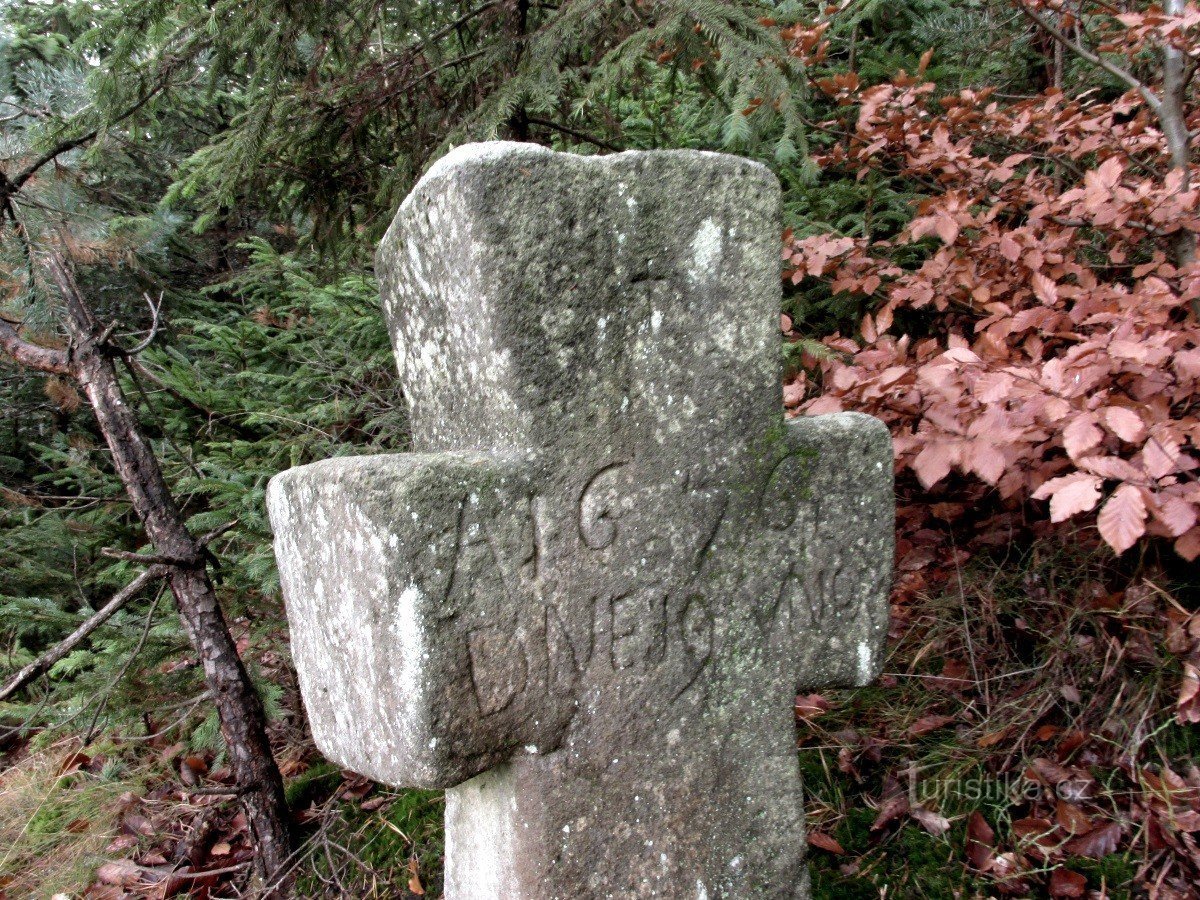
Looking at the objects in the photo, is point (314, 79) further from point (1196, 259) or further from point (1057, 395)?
point (1196, 259)

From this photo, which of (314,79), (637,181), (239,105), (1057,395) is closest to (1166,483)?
(1057,395)

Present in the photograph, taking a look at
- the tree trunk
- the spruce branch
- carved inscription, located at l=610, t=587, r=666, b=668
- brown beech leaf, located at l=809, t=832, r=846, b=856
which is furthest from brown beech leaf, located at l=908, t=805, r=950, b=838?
the spruce branch

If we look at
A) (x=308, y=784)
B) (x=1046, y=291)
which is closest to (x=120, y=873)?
(x=308, y=784)

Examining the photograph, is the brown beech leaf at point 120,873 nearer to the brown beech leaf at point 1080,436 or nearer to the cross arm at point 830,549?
the cross arm at point 830,549

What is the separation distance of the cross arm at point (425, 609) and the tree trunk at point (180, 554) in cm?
138

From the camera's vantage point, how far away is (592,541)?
1.49 meters

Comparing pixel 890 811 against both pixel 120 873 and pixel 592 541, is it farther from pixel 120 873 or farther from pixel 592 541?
pixel 120 873

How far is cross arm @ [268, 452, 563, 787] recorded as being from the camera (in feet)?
4.31

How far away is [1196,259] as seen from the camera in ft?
8.61

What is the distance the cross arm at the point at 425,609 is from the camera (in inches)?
51.7

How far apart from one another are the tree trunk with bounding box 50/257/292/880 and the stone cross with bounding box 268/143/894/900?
124 centimetres

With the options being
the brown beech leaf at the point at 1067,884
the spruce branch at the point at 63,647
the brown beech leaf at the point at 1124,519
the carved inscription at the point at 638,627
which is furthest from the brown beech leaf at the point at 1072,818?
the spruce branch at the point at 63,647

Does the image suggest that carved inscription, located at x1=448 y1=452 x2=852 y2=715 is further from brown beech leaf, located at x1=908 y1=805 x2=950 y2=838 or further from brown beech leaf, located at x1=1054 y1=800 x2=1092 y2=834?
brown beech leaf, located at x1=1054 y1=800 x2=1092 y2=834

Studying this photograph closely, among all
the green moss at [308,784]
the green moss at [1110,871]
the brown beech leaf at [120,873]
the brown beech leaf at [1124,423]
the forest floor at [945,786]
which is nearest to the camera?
the brown beech leaf at [1124,423]
